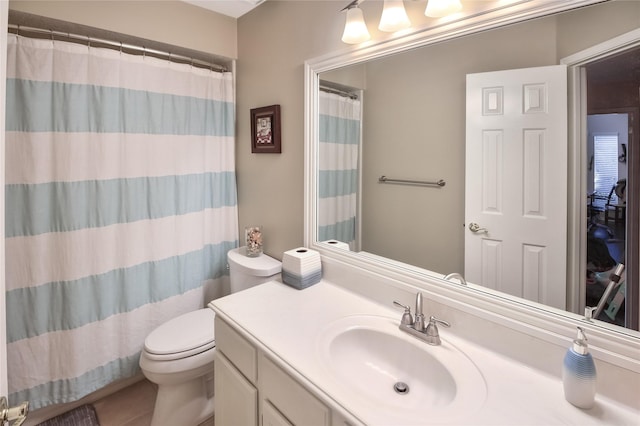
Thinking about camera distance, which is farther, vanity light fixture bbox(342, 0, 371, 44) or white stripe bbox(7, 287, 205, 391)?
white stripe bbox(7, 287, 205, 391)

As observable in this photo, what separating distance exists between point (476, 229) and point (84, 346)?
205cm

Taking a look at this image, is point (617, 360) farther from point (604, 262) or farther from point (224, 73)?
point (224, 73)

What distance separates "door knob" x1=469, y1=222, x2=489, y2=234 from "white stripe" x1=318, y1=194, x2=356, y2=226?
1.81 feet

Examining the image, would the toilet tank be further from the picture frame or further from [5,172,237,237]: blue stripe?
the picture frame

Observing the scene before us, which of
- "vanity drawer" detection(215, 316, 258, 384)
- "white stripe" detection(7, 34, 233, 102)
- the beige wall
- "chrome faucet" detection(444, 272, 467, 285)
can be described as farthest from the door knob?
the beige wall

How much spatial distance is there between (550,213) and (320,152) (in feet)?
3.40

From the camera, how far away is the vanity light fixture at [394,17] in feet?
3.86

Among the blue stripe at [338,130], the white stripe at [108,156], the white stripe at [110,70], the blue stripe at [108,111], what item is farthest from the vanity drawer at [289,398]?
the white stripe at [110,70]

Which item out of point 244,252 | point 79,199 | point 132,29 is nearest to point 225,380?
point 244,252

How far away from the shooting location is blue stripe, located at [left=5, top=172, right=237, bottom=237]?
1543 millimetres

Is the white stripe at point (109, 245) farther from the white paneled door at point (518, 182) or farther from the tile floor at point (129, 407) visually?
the white paneled door at point (518, 182)

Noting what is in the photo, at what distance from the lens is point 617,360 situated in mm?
814

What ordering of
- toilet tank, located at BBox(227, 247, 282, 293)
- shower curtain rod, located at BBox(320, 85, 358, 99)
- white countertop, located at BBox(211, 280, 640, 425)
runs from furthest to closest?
toilet tank, located at BBox(227, 247, 282, 293) < shower curtain rod, located at BBox(320, 85, 358, 99) < white countertop, located at BBox(211, 280, 640, 425)

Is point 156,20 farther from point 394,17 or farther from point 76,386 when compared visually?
point 76,386
